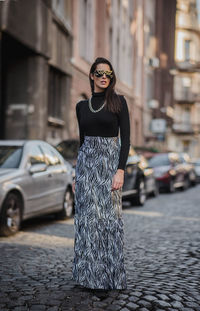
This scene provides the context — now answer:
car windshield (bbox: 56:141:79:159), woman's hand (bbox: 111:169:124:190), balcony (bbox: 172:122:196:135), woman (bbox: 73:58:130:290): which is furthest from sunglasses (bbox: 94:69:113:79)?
balcony (bbox: 172:122:196:135)

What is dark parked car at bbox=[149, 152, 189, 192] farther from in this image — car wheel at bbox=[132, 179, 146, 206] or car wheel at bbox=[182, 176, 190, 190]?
car wheel at bbox=[132, 179, 146, 206]

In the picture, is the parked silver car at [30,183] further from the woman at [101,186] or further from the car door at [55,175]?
the woman at [101,186]

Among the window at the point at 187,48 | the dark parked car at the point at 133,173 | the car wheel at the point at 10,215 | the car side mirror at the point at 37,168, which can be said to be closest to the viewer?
the car wheel at the point at 10,215

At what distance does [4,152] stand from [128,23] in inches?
1074

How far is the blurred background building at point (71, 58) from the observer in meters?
17.1

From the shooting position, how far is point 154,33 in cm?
4553

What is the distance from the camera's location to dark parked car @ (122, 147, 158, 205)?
13492mm

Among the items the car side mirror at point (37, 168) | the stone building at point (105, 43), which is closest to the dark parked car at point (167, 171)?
the stone building at point (105, 43)

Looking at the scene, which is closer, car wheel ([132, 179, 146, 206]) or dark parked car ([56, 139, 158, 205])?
dark parked car ([56, 139, 158, 205])

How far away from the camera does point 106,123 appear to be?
477cm

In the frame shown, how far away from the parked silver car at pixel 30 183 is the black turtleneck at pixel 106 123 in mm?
3369

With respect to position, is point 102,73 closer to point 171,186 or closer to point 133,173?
point 133,173

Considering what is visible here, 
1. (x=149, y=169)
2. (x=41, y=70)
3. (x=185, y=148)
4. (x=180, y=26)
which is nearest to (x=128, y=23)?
(x=41, y=70)

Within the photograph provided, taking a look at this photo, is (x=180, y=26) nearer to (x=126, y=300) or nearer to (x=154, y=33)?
(x=154, y=33)
